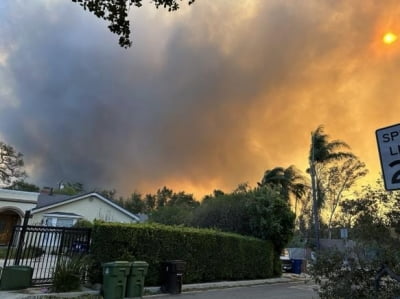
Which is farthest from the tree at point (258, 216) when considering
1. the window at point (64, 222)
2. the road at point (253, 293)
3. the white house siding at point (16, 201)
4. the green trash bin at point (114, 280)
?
the white house siding at point (16, 201)

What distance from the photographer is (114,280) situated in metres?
9.98

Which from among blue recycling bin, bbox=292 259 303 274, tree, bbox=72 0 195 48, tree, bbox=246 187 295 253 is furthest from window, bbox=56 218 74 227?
tree, bbox=72 0 195 48

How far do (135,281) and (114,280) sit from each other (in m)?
0.86

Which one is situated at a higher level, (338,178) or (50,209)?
(338,178)

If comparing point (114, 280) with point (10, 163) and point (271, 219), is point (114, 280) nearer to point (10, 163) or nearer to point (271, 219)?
point (271, 219)

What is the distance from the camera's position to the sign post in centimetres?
250

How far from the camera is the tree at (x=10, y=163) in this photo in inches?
1663

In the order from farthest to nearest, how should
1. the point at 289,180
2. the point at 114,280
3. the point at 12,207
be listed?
1. the point at 289,180
2. the point at 12,207
3. the point at 114,280

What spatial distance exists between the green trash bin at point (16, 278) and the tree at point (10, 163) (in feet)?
124

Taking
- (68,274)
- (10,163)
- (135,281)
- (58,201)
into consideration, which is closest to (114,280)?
(135,281)

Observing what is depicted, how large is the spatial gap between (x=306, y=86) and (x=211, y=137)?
26.0 feet

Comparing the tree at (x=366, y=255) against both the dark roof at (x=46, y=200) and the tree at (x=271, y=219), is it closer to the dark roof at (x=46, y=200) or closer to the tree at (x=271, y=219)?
the tree at (x=271, y=219)

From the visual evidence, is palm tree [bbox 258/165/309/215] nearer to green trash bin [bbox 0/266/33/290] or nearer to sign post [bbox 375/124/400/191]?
green trash bin [bbox 0/266/33/290]

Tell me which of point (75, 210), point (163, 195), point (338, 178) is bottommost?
point (75, 210)
